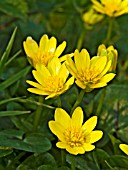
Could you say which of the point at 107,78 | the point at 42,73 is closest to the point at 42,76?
the point at 42,73

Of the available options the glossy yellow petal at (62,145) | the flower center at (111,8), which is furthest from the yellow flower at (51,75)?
the flower center at (111,8)

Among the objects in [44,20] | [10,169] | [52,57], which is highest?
[44,20]

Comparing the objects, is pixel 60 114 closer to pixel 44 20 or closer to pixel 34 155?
pixel 34 155

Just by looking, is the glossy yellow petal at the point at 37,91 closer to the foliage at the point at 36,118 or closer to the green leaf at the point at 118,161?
the foliage at the point at 36,118

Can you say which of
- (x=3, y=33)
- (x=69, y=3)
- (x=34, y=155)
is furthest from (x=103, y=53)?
(x=69, y=3)

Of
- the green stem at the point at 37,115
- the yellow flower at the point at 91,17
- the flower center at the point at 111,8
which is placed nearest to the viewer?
the green stem at the point at 37,115

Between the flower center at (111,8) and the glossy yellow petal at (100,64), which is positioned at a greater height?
the flower center at (111,8)

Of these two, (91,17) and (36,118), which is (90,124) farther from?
(91,17)
